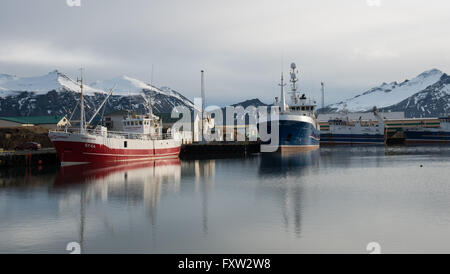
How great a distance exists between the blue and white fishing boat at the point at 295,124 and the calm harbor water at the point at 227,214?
42.8 m

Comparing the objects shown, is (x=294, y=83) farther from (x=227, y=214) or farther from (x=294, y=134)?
(x=227, y=214)

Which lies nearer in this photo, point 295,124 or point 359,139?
point 295,124

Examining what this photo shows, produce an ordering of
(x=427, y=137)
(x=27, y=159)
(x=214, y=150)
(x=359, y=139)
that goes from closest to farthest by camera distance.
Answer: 1. (x=27, y=159)
2. (x=214, y=150)
3. (x=359, y=139)
4. (x=427, y=137)

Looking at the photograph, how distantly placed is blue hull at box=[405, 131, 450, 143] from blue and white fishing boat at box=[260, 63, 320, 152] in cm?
4930

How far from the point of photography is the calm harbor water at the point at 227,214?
17.1m

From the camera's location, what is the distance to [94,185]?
115 feet

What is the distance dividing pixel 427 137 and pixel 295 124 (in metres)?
70.7

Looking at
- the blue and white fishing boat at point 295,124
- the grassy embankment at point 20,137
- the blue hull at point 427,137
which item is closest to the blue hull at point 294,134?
the blue and white fishing boat at point 295,124

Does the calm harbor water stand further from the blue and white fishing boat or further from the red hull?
the blue and white fishing boat

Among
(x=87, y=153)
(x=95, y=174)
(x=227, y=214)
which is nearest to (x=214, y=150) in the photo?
(x=87, y=153)

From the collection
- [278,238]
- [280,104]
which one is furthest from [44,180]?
[280,104]

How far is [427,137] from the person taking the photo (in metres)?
133

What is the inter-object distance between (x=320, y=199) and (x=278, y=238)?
10539 millimetres

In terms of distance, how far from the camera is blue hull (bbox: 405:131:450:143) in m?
128
